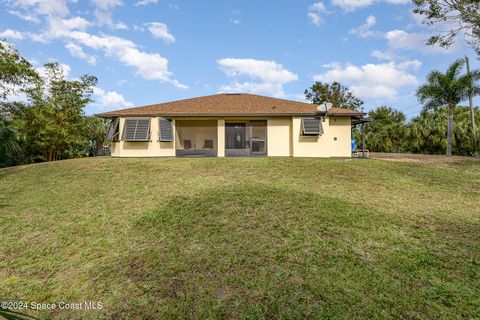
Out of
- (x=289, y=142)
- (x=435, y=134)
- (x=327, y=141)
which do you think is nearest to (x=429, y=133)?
(x=435, y=134)

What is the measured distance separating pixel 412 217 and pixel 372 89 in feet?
113

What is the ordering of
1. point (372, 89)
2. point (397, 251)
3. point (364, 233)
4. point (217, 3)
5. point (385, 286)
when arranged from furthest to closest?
point (372, 89)
point (217, 3)
point (364, 233)
point (397, 251)
point (385, 286)

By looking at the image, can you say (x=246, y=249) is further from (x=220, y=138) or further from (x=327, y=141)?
(x=327, y=141)

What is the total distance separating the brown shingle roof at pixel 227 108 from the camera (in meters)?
16.4

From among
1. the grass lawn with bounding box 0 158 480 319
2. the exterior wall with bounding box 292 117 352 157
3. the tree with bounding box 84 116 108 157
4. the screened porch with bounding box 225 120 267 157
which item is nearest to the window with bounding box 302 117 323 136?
the exterior wall with bounding box 292 117 352 157

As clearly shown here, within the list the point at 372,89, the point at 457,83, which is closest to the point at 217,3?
the point at 457,83

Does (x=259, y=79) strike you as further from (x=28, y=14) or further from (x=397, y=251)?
(x=397, y=251)

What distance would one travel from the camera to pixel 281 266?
14.2 ft

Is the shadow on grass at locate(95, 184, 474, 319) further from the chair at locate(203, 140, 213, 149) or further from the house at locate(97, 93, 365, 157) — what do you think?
the chair at locate(203, 140, 213, 149)

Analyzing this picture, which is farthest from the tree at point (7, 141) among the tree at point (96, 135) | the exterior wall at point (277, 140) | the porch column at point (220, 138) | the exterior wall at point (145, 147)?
the exterior wall at point (277, 140)

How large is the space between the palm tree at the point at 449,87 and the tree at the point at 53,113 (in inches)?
1008

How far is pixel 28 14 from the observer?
42.3 feet

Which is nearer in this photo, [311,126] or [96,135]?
[311,126]

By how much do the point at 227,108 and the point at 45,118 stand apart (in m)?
12.7
